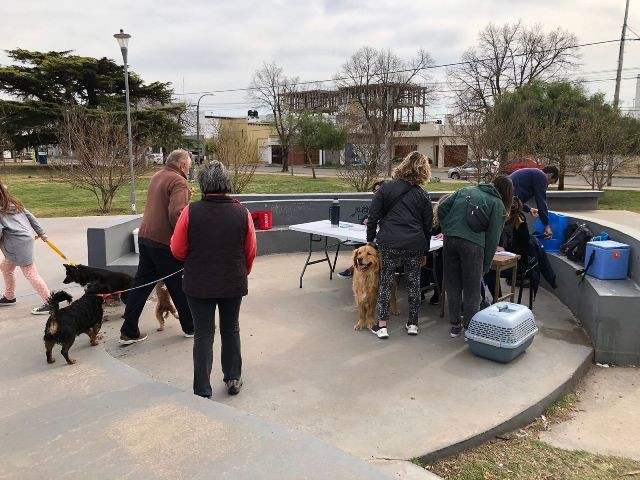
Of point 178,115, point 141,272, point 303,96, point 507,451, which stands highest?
point 303,96

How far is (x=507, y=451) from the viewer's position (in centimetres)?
303

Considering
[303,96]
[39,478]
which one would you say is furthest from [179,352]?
[303,96]

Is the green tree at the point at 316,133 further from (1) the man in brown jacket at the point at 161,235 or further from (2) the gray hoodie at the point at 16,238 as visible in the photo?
(1) the man in brown jacket at the point at 161,235

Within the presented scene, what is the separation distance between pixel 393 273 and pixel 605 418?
207 cm

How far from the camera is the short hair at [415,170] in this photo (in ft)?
14.9

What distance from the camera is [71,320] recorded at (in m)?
3.96

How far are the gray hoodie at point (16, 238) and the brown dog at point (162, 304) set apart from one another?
144 cm

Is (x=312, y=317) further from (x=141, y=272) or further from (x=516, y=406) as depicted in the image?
(x=516, y=406)

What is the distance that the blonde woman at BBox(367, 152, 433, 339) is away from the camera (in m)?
4.54

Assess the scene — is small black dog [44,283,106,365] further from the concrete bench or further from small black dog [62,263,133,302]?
the concrete bench

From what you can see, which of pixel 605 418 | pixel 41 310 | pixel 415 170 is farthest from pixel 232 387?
pixel 41 310

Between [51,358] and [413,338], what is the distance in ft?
10.3

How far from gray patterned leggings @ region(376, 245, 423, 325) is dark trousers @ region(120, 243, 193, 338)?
6.10 ft

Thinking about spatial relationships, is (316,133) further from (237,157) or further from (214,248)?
(214,248)
